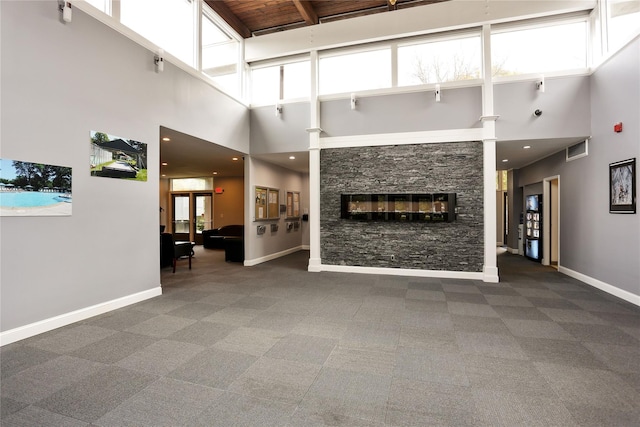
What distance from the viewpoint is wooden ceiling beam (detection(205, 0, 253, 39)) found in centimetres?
654

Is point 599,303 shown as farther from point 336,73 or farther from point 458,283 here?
point 336,73

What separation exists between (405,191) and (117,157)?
516 centimetres

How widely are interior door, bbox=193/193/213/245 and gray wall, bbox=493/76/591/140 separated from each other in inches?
407

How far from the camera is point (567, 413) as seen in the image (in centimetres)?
204

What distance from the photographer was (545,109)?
5855 millimetres

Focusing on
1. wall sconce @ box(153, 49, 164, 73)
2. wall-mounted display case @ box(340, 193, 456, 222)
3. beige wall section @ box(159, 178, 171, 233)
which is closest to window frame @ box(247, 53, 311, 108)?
wall-mounted display case @ box(340, 193, 456, 222)

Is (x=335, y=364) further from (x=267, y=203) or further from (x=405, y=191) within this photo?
(x=267, y=203)

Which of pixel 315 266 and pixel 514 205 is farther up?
pixel 514 205

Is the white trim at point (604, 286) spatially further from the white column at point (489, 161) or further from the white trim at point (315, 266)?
the white trim at point (315, 266)

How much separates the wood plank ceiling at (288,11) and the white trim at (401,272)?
566 centimetres

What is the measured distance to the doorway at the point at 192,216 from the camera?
12.4m

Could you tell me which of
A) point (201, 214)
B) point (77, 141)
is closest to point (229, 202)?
point (201, 214)

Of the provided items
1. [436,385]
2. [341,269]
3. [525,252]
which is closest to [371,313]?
[436,385]

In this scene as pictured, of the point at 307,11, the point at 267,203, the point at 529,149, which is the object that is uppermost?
the point at 307,11
